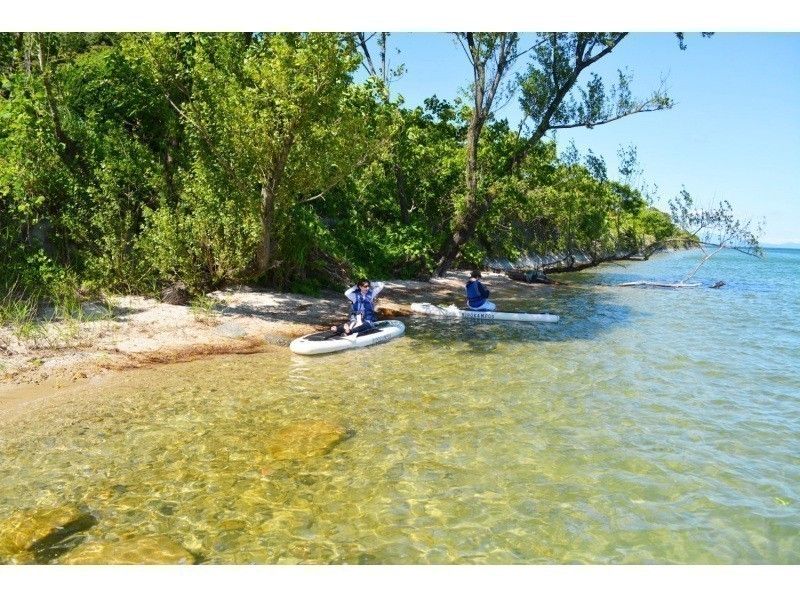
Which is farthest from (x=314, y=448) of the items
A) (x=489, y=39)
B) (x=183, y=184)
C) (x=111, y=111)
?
(x=489, y=39)

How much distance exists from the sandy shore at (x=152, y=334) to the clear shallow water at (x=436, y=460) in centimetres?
90

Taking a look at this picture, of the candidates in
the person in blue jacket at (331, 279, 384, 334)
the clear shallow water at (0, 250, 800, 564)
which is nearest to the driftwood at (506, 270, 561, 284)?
the clear shallow water at (0, 250, 800, 564)

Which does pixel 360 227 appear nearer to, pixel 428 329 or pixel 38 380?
pixel 428 329

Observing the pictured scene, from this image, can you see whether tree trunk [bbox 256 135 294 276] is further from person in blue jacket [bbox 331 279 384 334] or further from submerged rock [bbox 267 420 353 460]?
submerged rock [bbox 267 420 353 460]

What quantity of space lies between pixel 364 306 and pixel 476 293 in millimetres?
5932

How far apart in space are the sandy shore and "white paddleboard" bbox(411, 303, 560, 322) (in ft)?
3.45

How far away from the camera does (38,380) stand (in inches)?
430

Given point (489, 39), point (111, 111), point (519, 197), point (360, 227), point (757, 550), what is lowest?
point (757, 550)

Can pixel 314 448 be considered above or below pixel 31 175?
below

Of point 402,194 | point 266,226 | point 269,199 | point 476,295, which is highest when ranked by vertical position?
point 402,194

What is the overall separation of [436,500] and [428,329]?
11.2m

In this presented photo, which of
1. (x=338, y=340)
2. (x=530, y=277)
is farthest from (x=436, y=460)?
(x=530, y=277)

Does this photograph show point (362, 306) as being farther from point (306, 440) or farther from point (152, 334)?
point (306, 440)

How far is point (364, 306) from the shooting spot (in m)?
15.9
